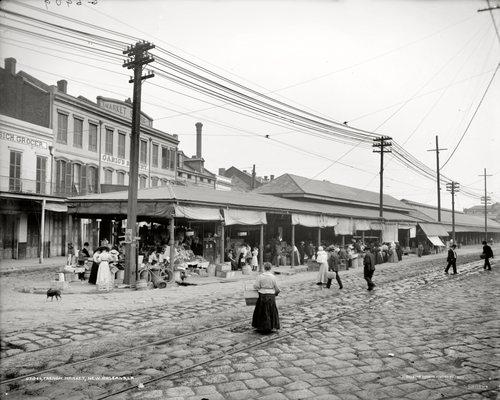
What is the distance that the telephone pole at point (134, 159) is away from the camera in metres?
15.6

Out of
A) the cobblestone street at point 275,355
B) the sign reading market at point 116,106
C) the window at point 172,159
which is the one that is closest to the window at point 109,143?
the sign reading market at point 116,106

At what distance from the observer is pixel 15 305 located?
38.1ft

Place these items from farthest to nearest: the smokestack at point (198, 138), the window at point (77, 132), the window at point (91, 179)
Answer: the smokestack at point (198, 138) < the window at point (91, 179) < the window at point (77, 132)

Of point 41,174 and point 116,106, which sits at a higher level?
point 116,106

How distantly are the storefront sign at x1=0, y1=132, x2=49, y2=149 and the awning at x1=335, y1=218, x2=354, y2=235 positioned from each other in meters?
20.5

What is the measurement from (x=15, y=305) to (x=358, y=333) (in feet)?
29.9

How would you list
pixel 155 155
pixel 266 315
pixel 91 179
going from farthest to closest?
pixel 155 155
pixel 91 179
pixel 266 315

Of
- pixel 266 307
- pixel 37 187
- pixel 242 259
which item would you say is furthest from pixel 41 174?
pixel 266 307

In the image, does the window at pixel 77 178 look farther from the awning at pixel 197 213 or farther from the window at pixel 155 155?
the awning at pixel 197 213

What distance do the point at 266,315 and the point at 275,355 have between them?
1.51 metres

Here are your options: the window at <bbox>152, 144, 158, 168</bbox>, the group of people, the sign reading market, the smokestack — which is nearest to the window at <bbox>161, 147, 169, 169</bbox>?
the window at <bbox>152, 144, 158, 168</bbox>

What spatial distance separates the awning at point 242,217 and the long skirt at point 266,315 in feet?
34.3

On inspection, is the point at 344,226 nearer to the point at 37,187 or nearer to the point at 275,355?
the point at 37,187

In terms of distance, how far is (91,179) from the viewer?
33.5 meters
